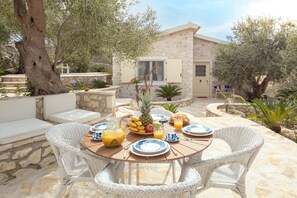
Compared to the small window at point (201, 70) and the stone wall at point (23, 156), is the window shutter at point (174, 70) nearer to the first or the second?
the small window at point (201, 70)

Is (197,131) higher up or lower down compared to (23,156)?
higher up

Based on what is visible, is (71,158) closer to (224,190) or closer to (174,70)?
(224,190)

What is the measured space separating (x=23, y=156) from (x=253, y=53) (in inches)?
433

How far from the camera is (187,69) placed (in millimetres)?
12500

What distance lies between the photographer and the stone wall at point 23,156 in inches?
125

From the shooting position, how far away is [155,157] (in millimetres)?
1920

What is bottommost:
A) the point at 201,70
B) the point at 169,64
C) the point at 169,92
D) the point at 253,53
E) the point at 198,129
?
the point at 198,129

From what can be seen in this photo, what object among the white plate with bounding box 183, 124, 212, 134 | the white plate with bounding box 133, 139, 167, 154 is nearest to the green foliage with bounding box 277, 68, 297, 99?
the white plate with bounding box 183, 124, 212, 134

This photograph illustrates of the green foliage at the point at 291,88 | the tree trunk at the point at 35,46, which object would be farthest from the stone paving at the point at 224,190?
the green foliage at the point at 291,88

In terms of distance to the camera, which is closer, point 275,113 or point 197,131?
point 197,131

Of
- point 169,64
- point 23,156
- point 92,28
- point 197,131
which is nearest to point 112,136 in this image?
point 197,131

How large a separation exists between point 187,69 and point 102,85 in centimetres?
506

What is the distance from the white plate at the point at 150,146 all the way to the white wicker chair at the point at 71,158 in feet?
1.25

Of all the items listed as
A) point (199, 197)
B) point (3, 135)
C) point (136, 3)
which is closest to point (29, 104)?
point (3, 135)
